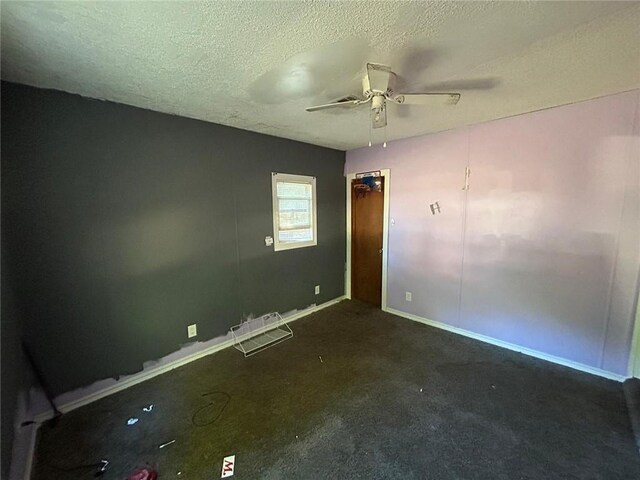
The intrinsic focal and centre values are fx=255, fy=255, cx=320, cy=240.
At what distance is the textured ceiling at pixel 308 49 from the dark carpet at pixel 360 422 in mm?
2383

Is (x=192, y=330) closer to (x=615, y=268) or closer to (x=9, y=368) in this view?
(x=9, y=368)

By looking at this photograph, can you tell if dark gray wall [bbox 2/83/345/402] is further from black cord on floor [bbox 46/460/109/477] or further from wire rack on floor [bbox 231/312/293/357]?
black cord on floor [bbox 46/460/109/477]

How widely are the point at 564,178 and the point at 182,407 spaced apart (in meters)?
3.79

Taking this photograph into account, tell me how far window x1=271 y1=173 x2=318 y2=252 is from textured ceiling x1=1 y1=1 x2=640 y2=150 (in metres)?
1.19

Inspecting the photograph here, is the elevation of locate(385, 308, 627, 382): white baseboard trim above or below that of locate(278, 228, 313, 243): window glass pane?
below

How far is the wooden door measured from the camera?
3.81 meters

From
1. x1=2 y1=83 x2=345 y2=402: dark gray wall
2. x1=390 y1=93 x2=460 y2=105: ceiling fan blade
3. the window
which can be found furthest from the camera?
the window

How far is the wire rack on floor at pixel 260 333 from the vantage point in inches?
112

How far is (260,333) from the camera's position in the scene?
124 inches

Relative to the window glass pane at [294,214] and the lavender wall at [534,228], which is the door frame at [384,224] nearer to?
the lavender wall at [534,228]

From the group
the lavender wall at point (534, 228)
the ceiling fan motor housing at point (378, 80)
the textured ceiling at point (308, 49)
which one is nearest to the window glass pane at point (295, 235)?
the lavender wall at point (534, 228)

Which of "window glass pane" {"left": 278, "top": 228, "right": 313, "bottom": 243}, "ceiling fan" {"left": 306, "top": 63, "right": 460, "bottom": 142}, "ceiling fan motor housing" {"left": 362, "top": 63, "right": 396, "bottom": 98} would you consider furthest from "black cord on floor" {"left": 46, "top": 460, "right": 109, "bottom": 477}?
"ceiling fan motor housing" {"left": 362, "top": 63, "right": 396, "bottom": 98}

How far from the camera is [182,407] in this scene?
1.97m

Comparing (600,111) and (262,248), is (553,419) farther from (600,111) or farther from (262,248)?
(262,248)
